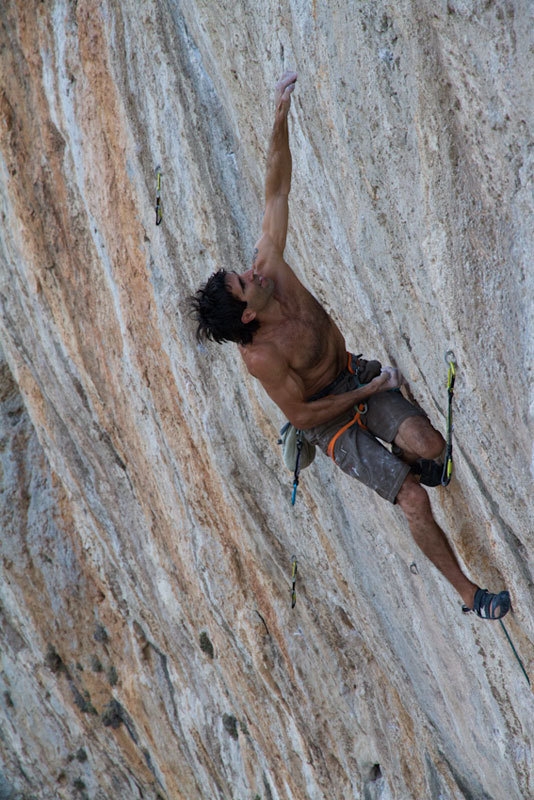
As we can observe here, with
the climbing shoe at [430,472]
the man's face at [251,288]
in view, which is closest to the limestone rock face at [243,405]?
the climbing shoe at [430,472]

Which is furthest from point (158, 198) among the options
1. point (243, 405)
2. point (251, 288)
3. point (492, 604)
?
point (492, 604)

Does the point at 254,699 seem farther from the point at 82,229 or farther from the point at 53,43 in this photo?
the point at 53,43

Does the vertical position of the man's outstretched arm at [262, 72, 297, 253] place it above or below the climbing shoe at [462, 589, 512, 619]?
above

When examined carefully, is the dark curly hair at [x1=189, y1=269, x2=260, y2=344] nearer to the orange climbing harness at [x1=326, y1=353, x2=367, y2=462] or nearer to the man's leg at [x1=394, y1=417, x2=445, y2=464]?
the orange climbing harness at [x1=326, y1=353, x2=367, y2=462]

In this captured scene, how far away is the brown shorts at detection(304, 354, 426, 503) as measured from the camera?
14.4 feet

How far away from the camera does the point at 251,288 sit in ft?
14.2

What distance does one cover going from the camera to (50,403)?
1045cm

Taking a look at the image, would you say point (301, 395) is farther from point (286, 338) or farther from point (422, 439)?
point (422, 439)

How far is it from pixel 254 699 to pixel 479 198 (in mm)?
6540

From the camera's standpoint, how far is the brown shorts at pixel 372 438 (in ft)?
14.4

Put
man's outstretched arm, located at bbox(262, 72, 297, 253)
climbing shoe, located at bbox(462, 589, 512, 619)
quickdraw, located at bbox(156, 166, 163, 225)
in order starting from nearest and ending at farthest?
climbing shoe, located at bbox(462, 589, 512, 619) → man's outstretched arm, located at bbox(262, 72, 297, 253) → quickdraw, located at bbox(156, 166, 163, 225)

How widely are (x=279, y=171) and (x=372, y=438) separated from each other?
4.80 feet

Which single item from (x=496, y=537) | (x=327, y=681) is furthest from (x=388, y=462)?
(x=327, y=681)

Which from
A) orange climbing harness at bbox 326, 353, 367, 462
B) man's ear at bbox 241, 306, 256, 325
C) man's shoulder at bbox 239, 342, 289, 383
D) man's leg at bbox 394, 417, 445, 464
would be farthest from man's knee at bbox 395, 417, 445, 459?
man's ear at bbox 241, 306, 256, 325
